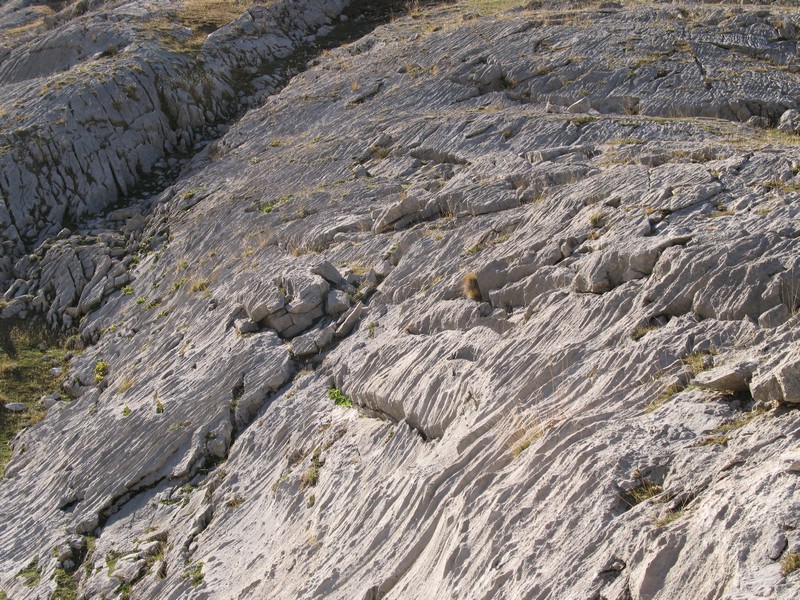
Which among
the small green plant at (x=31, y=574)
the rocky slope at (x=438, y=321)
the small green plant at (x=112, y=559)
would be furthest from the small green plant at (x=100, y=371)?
the small green plant at (x=112, y=559)

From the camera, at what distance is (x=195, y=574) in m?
12.3

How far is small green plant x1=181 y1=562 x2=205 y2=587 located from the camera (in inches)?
477

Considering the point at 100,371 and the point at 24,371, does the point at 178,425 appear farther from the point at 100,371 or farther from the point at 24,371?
the point at 24,371

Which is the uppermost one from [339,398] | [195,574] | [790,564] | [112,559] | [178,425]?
[790,564]

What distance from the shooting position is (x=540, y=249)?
13609mm

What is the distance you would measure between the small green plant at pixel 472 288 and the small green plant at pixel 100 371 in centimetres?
1124

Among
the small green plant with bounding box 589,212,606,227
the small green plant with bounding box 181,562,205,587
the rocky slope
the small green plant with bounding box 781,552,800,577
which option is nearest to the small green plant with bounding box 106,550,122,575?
the rocky slope

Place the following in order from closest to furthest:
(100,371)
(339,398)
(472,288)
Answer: (472,288), (339,398), (100,371)

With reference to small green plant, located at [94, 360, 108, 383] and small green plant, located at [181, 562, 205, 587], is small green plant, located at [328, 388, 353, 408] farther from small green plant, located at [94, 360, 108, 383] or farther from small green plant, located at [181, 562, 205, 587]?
small green plant, located at [94, 360, 108, 383]

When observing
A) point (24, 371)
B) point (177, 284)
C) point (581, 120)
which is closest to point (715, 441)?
point (581, 120)

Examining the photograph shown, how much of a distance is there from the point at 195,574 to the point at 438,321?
6.07m

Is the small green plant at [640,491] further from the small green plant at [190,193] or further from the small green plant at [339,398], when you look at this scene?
the small green plant at [190,193]

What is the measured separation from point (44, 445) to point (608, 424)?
49.1 ft

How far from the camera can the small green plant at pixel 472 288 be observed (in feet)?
44.5
